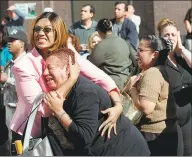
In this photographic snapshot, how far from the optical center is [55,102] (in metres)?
4.28

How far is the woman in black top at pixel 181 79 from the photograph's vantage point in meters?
6.41

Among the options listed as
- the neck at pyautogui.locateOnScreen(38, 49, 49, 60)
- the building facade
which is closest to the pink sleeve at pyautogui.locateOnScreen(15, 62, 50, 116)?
the neck at pyautogui.locateOnScreen(38, 49, 49, 60)

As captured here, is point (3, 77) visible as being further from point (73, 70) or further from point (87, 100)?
point (87, 100)

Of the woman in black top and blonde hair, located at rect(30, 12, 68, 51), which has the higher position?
blonde hair, located at rect(30, 12, 68, 51)

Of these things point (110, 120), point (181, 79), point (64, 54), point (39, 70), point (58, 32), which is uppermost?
point (58, 32)

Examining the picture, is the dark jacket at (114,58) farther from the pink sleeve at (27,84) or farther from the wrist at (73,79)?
the wrist at (73,79)

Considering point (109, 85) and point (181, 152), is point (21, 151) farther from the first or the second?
point (181, 152)

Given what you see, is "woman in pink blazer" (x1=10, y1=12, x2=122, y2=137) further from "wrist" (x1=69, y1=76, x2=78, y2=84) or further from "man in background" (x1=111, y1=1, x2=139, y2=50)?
"man in background" (x1=111, y1=1, x2=139, y2=50)

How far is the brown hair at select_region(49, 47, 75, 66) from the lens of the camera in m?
4.39

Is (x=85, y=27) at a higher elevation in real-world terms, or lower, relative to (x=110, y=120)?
lower

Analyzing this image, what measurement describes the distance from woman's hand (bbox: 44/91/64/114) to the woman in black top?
1.93 meters

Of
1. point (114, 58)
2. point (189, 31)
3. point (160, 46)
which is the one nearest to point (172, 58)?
point (114, 58)

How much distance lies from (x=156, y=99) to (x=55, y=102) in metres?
1.55

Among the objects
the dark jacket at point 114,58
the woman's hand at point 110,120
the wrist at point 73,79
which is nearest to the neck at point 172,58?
the dark jacket at point 114,58
